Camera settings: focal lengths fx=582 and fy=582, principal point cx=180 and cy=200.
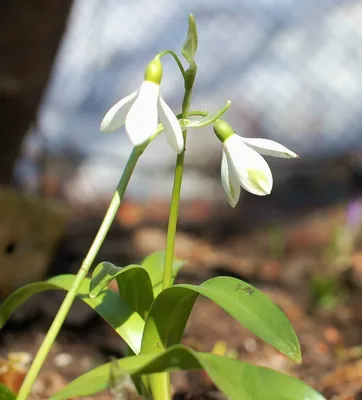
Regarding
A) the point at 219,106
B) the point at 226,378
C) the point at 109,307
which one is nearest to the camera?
the point at 226,378

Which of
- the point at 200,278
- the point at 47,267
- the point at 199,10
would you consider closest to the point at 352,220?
the point at 200,278

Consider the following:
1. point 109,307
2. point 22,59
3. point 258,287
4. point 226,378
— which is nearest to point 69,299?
point 109,307

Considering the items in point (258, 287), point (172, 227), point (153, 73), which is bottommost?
point (258, 287)

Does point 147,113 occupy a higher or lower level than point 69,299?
higher

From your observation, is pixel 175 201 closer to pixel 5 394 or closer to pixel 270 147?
pixel 270 147

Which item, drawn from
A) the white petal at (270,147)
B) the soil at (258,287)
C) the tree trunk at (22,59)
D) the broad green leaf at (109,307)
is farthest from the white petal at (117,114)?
the tree trunk at (22,59)

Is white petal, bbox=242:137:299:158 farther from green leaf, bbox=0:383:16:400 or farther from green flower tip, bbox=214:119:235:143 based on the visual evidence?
green leaf, bbox=0:383:16:400
